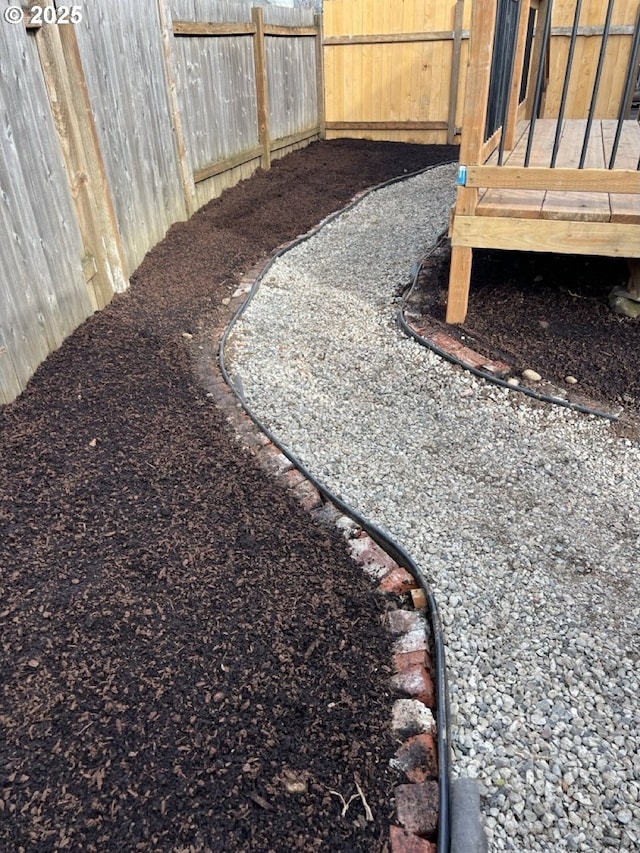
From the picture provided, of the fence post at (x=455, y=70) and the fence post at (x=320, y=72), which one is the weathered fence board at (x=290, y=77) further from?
the fence post at (x=455, y=70)

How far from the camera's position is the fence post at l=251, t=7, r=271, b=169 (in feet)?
22.8

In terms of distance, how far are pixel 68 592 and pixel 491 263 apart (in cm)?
392

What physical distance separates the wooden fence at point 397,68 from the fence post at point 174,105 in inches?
186

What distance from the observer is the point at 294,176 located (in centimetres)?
748

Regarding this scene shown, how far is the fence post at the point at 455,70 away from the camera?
834cm

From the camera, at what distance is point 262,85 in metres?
7.19

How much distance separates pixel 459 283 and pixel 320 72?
6.97 m

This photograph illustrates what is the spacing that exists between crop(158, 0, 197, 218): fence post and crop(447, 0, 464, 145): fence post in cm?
500

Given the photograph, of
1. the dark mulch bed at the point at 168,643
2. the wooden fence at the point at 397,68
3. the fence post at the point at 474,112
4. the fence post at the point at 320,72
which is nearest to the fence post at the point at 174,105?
the fence post at the point at 474,112

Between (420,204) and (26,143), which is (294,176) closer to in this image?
(420,204)

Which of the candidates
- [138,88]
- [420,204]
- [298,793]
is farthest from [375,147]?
[298,793]

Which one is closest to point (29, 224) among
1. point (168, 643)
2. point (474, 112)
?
point (168, 643)

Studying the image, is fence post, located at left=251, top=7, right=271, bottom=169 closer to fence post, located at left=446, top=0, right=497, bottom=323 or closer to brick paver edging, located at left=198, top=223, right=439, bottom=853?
fence post, located at left=446, top=0, right=497, bottom=323

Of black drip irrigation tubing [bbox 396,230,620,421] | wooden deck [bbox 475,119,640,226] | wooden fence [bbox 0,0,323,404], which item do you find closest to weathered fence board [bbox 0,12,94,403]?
wooden fence [bbox 0,0,323,404]
